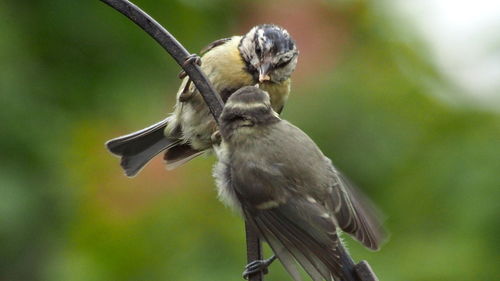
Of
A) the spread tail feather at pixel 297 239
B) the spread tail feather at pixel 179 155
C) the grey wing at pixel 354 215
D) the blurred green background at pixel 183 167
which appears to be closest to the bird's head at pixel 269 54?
the spread tail feather at pixel 179 155

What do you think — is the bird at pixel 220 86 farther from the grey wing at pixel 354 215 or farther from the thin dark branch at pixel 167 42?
the thin dark branch at pixel 167 42

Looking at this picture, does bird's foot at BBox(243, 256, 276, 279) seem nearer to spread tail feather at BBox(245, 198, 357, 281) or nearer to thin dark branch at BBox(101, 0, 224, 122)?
spread tail feather at BBox(245, 198, 357, 281)

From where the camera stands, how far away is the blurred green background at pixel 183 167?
3904 millimetres

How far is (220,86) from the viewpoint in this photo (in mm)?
3789

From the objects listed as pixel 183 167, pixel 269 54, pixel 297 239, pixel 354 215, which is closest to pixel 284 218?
pixel 297 239

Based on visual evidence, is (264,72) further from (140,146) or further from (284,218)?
(284,218)

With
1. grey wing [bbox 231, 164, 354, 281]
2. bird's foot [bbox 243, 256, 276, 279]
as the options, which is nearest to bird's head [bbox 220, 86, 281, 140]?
grey wing [bbox 231, 164, 354, 281]

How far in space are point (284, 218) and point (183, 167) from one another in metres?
1.46

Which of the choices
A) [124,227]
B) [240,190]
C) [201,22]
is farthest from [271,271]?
[201,22]

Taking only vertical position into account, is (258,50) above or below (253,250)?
above

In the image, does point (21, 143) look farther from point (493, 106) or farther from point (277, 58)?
point (493, 106)

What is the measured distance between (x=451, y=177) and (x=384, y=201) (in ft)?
1.12

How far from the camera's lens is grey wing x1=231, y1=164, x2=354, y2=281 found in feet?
8.87

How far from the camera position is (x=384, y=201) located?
4258 millimetres
